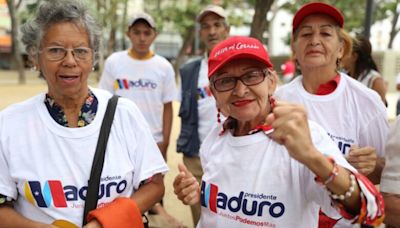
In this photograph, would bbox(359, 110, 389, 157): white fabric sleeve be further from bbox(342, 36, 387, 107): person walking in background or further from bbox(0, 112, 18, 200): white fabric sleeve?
bbox(0, 112, 18, 200): white fabric sleeve

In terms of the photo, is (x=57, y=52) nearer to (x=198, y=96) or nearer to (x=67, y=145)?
(x=67, y=145)

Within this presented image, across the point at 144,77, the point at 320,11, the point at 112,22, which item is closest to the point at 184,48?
the point at 112,22

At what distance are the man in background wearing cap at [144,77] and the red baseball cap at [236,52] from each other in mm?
2712

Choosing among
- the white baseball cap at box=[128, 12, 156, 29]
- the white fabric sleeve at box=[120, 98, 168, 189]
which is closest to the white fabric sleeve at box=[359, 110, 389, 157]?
the white fabric sleeve at box=[120, 98, 168, 189]

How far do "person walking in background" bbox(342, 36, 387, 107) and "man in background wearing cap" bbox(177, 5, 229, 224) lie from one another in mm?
1205

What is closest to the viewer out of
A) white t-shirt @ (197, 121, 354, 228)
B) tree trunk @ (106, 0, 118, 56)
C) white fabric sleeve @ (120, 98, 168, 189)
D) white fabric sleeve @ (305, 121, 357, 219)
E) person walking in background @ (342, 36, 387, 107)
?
white fabric sleeve @ (305, 121, 357, 219)

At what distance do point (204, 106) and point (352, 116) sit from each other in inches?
74.2

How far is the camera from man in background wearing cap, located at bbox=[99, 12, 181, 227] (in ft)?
14.7

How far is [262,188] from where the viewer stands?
1.73m

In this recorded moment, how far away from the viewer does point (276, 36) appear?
44.8 meters

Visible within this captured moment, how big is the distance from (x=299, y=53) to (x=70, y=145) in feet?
4.52

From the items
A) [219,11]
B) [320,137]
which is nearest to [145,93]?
[219,11]

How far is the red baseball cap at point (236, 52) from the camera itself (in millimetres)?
1752

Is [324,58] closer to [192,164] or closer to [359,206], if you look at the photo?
[359,206]
